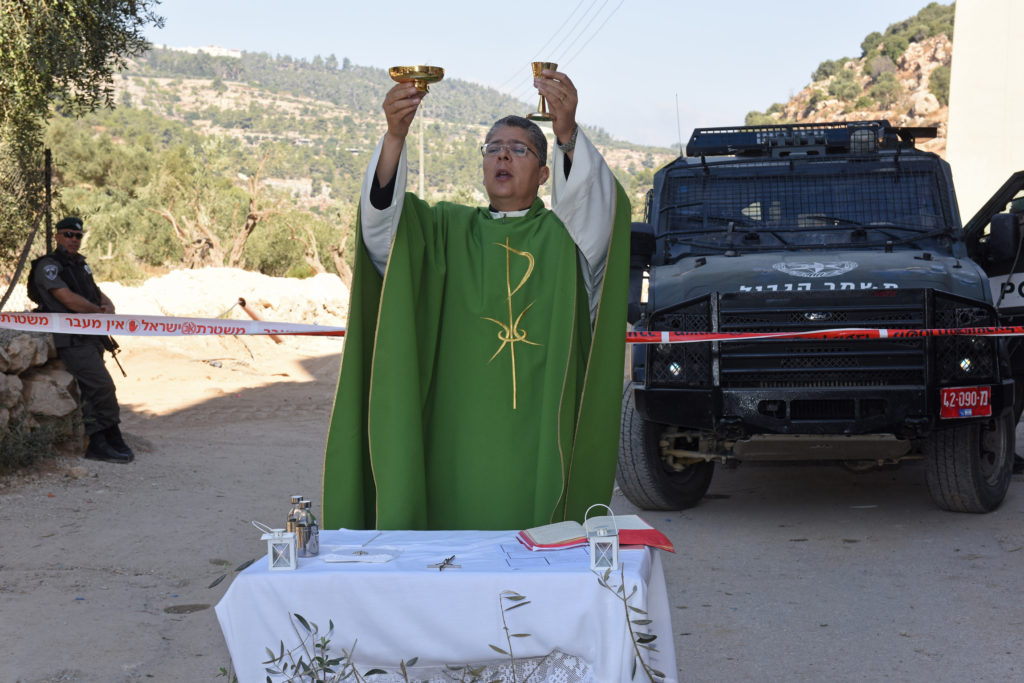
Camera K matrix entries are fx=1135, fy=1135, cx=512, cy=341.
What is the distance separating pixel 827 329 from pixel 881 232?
47.0 inches

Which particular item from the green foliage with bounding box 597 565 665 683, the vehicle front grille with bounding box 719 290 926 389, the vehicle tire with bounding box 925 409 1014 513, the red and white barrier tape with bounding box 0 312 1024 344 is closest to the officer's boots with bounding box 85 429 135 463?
the red and white barrier tape with bounding box 0 312 1024 344

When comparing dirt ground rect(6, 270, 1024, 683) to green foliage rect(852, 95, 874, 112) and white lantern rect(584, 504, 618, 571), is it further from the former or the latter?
green foliage rect(852, 95, 874, 112)

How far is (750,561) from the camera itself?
6434 mm

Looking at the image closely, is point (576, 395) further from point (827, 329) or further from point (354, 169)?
point (354, 169)

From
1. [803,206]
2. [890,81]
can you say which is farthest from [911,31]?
[803,206]

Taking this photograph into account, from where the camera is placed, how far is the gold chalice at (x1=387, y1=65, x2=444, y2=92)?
2957 mm

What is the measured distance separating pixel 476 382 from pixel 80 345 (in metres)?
6.68

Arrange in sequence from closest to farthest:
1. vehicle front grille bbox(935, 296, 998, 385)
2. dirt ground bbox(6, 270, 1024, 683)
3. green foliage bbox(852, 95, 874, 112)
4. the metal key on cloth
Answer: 1. the metal key on cloth
2. dirt ground bbox(6, 270, 1024, 683)
3. vehicle front grille bbox(935, 296, 998, 385)
4. green foliage bbox(852, 95, 874, 112)

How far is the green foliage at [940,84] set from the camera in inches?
2466

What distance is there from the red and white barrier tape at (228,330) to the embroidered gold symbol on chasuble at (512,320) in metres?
2.42

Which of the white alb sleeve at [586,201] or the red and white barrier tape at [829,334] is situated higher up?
the white alb sleeve at [586,201]

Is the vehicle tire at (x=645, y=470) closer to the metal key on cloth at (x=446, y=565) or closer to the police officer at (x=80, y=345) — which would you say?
the police officer at (x=80, y=345)

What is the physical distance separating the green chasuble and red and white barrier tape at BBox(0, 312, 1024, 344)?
2.38m

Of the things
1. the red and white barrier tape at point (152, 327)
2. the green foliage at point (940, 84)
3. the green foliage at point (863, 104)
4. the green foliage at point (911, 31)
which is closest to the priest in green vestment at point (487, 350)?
the red and white barrier tape at point (152, 327)
